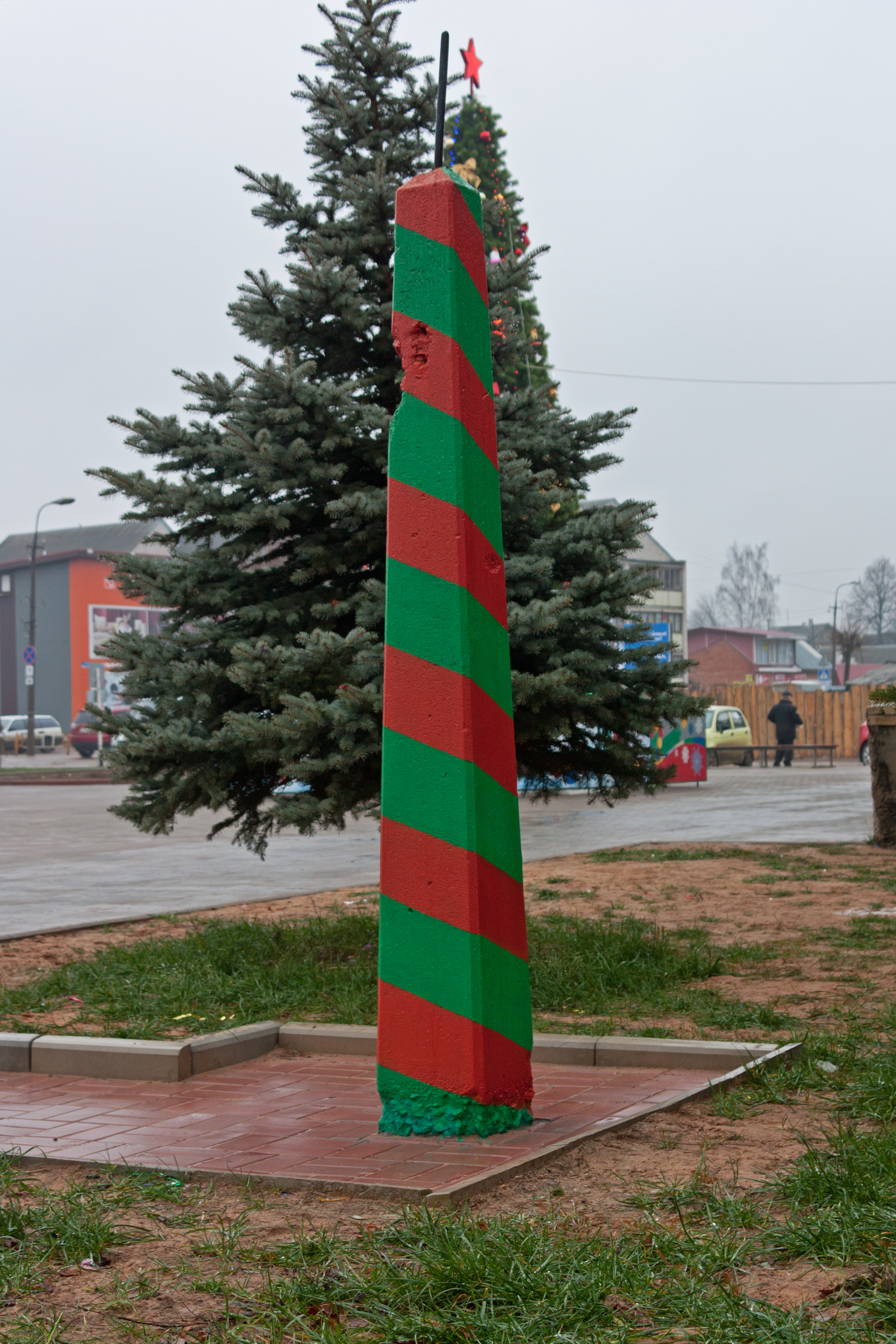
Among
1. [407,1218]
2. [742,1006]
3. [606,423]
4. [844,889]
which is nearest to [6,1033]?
[407,1218]

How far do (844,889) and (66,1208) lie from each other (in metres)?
7.81

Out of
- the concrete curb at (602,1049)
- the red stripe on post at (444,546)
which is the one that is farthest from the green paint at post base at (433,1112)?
the red stripe on post at (444,546)

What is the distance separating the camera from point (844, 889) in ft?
32.6

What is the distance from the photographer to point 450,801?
13.2 feet

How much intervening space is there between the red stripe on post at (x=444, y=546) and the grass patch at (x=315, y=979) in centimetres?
244

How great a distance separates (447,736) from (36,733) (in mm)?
54144

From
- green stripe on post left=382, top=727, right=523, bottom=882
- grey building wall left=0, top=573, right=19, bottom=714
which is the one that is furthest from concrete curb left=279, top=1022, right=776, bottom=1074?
grey building wall left=0, top=573, right=19, bottom=714

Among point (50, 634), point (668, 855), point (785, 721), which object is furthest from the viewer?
point (50, 634)

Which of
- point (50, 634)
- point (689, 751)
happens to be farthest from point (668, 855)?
point (50, 634)

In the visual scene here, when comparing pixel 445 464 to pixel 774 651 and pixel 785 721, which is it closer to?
pixel 785 721

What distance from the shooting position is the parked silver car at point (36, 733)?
54.9 metres

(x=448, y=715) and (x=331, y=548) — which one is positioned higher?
(x=331, y=548)

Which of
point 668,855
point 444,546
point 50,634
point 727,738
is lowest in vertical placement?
point 668,855

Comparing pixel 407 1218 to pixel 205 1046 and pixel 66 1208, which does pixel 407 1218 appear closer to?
pixel 66 1208
